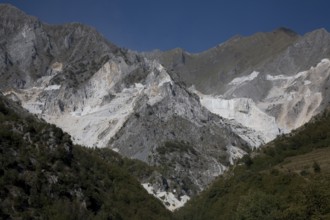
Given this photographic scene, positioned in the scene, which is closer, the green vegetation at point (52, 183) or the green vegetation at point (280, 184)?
the green vegetation at point (280, 184)

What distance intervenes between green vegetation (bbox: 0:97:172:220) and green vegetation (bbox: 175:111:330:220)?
44.8 feet

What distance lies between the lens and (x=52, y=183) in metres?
117

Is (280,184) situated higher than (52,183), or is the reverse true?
(280,184)

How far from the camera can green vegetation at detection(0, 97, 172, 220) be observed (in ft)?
350

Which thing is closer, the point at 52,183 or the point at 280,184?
the point at 52,183

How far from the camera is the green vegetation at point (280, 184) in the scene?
292 ft

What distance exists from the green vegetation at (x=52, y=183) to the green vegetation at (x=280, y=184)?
1366cm

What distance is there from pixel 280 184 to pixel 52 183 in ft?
145

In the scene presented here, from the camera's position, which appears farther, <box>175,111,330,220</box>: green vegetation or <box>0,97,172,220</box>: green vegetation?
<box>0,97,172,220</box>: green vegetation

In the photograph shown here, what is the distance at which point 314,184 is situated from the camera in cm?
9206

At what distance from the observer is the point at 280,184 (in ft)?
428

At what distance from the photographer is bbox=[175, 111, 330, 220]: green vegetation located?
292ft

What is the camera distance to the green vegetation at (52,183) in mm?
106625

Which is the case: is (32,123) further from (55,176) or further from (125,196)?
(125,196)
